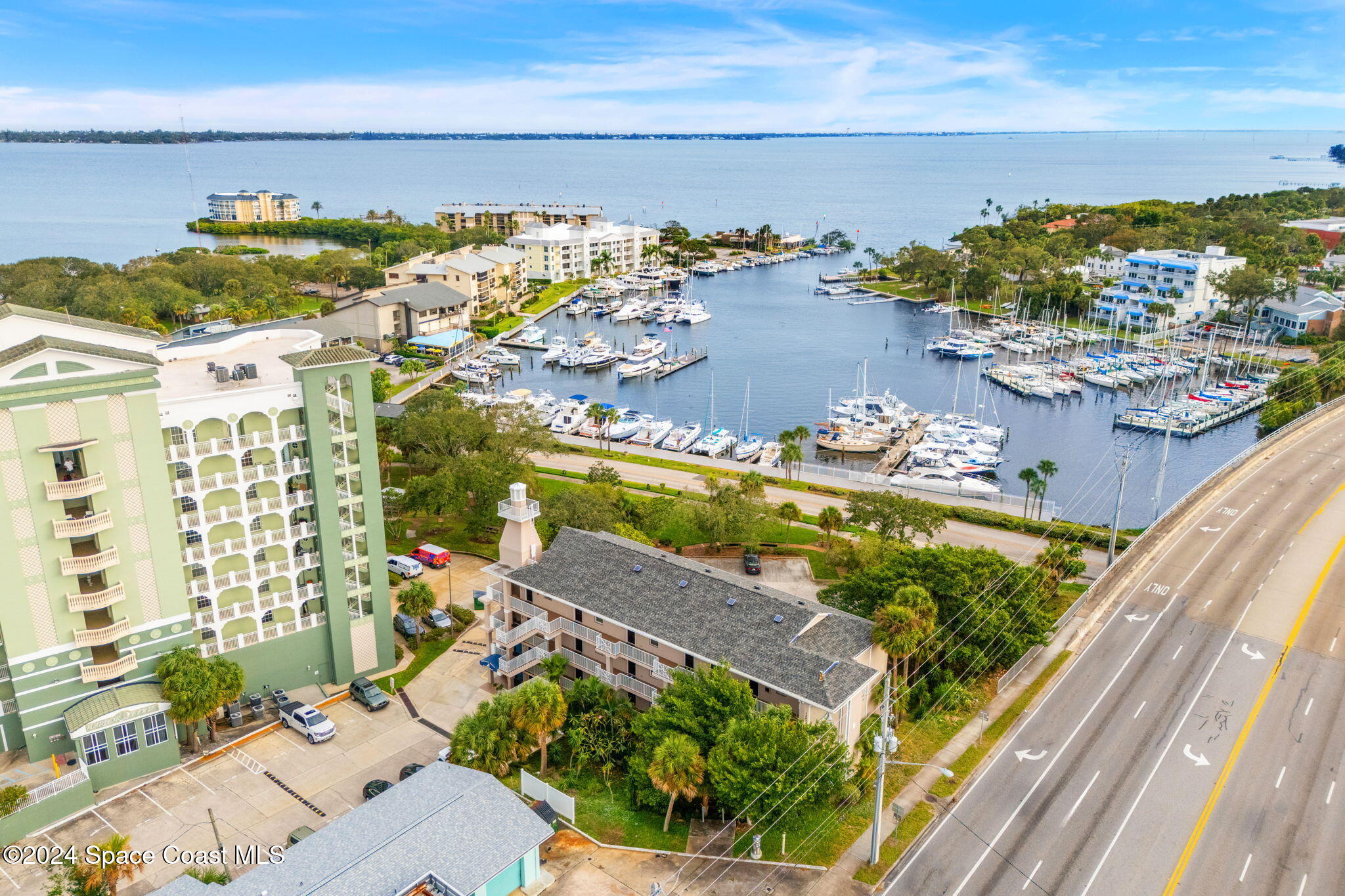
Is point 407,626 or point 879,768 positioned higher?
point 879,768

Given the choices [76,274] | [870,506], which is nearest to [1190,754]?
[870,506]

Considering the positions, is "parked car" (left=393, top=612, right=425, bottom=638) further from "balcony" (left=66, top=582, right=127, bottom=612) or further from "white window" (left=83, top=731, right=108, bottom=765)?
"white window" (left=83, top=731, right=108, bottom=765)

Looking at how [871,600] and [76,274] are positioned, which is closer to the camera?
[871,600]

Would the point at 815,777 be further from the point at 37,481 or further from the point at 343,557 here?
the point at 37,481

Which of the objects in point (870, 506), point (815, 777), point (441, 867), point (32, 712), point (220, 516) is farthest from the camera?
point (870, 506)

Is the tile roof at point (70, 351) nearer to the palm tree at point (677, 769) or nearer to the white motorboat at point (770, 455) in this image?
the palm tree at point (677, 769)

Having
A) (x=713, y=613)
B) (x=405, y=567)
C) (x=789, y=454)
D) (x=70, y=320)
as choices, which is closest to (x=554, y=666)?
(x=713, y=613)

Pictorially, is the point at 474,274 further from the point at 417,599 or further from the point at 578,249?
the point at 417,599
